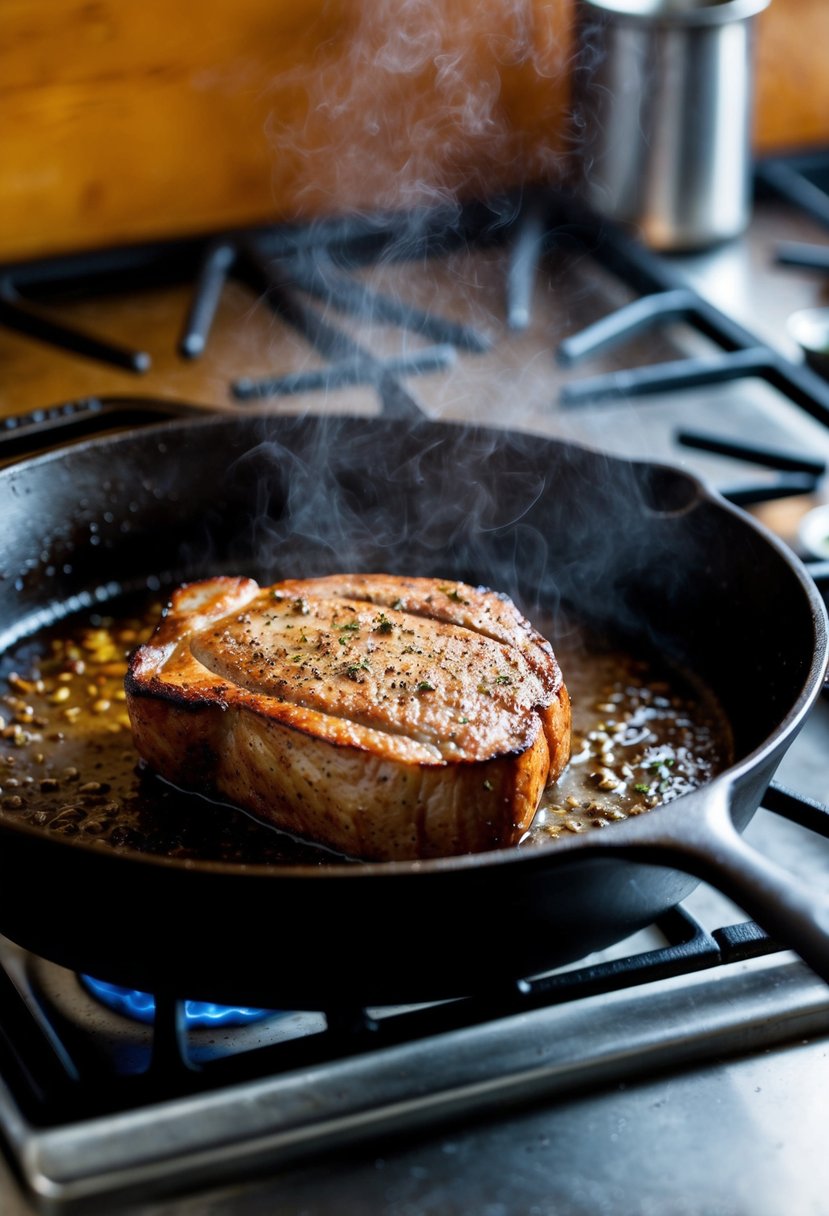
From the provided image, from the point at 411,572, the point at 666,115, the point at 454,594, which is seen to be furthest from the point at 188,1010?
the point at 666,115

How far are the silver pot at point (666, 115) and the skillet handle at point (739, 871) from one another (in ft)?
6.58

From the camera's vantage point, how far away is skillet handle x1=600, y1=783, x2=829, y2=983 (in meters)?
0.98

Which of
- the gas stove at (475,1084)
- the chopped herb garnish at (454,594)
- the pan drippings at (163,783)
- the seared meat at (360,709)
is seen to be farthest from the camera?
the chopped herb garnish at (454,594)

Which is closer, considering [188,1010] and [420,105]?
Result: [188,1010]

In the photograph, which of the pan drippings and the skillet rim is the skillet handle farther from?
the pan drippings

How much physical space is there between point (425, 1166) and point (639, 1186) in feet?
0.61

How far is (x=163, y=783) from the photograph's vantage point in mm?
1547

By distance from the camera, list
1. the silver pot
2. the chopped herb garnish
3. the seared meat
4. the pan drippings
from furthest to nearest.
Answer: the silver pot, the chopped herb garnish, the pan drippings, the seared meat

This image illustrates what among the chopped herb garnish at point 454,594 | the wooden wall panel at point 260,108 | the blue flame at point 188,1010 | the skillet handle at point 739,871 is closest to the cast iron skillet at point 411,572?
the skillet handle at point 739,871

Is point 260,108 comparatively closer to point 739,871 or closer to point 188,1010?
point 188,1010

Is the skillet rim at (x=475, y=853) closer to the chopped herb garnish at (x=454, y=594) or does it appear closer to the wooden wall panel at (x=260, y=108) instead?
the chopped herb garnish at (x=454, y=594)

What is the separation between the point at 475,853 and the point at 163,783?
1.36 feet

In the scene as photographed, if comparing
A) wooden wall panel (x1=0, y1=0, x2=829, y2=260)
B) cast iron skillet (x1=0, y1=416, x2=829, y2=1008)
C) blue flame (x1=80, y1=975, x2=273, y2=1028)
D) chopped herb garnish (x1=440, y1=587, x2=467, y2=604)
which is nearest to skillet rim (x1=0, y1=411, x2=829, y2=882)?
cast iron skillet (x1=0, y1=416, x2=829, y2=1008)

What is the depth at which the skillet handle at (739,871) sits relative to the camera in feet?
3.21
